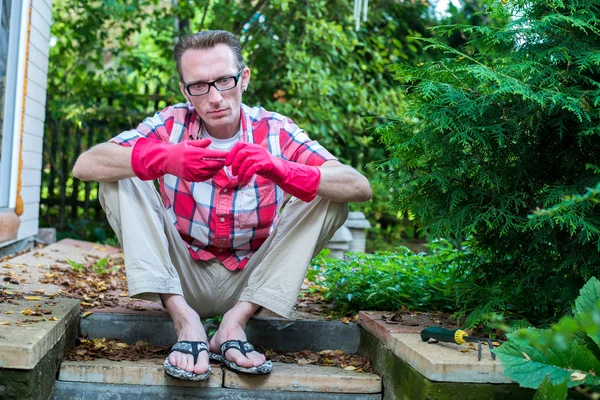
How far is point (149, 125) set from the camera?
2.53m

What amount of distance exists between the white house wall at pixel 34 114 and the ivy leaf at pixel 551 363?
3.68 meters

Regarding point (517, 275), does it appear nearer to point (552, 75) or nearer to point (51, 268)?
point (552, 75)

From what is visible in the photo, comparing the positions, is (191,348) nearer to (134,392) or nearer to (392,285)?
(134,392)

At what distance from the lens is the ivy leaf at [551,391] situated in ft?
4.96

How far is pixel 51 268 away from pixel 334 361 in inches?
76.6

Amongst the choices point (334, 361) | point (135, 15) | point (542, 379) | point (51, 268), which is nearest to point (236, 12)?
point (135, 15)

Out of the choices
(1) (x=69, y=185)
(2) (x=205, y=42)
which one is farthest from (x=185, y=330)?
(1) (x=69, y=185)

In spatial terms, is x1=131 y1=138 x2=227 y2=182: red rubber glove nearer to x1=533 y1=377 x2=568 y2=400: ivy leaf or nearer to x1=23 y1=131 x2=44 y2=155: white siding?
x1=533 y1=377 x2=568 y2=400: ivy leaf

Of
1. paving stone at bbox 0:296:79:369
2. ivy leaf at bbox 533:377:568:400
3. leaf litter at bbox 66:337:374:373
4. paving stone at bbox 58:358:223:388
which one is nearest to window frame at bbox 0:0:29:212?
paving stone at bbox 0:296:79:369

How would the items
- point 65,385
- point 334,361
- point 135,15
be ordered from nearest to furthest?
point 65,385 → point 334,361 → point 135,15

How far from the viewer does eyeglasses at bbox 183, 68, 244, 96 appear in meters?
2.47

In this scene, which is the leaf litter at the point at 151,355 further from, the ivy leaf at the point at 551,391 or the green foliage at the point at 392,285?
the ivy leaf at the point at 551,391

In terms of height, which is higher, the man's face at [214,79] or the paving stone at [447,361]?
the man's face at [214,79]

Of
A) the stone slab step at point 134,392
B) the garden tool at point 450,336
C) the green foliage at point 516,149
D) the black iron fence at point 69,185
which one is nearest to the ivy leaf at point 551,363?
the garden tool at point 450,336
